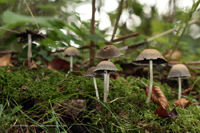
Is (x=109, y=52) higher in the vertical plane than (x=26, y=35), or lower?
lower

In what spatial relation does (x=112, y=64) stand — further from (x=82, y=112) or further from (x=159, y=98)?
(x=159, y=98)

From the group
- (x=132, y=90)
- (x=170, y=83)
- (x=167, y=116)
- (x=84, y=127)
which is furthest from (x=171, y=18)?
(x=84, y=127)

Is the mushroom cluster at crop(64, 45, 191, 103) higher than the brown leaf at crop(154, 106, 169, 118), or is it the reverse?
the mushroom cluster at crop(64, 45, 191, 103)

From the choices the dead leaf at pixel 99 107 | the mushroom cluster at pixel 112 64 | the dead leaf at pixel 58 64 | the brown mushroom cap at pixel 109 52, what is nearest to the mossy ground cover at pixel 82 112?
the dead leaf at pixel 99 107

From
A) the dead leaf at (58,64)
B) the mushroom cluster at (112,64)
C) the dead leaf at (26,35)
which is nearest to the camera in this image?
the mushroom cluster at (112,64)

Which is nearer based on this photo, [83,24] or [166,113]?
[166,113]

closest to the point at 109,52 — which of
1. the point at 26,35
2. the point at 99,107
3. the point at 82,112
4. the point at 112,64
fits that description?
the point at 112,64

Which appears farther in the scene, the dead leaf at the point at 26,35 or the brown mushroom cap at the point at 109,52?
the dead leaf at the point at 26,35

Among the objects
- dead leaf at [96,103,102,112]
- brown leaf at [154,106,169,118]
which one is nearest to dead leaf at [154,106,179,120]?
brown leaf at [154,106,169,118]

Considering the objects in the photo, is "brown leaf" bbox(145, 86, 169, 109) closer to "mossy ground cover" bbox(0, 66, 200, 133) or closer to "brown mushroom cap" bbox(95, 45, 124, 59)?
"mossy ground cover" bbox(0, 66, 200, 133)

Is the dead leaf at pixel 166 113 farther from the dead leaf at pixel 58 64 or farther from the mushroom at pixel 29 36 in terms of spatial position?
the mushroom at pixel 29 36
